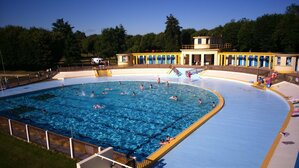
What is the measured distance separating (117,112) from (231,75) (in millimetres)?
21866

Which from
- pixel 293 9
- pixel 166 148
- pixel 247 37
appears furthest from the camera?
pixel 293 9

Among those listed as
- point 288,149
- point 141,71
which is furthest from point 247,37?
point 288,149

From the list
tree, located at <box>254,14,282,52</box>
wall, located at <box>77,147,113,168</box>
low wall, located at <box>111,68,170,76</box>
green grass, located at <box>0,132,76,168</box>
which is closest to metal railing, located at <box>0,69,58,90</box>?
low wall, located at <box>111,68,170,76</box>

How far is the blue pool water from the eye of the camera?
1510 centimetres

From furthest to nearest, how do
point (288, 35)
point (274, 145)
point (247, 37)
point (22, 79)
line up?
1. point (247, 37)
2. point (288, 35)
3. point (22, 79)
4. point (274, 145)

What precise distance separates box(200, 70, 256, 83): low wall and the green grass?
27574 millimetres

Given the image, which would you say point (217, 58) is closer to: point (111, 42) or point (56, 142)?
point (111, 42)

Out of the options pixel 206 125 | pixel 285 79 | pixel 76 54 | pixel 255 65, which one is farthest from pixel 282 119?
pixel 76 54

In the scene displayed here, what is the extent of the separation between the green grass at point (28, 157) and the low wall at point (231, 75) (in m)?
27.6

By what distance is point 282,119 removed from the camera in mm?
15836

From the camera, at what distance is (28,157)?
439 inches

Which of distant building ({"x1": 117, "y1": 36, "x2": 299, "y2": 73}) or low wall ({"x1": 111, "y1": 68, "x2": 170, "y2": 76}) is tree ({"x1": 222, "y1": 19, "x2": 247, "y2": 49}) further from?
low wall ({"x1": 111, "y1": 68, "x2": 170, "y2": 76})

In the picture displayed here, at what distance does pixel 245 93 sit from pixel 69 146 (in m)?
20.7

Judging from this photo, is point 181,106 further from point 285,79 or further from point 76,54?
point 76,54
